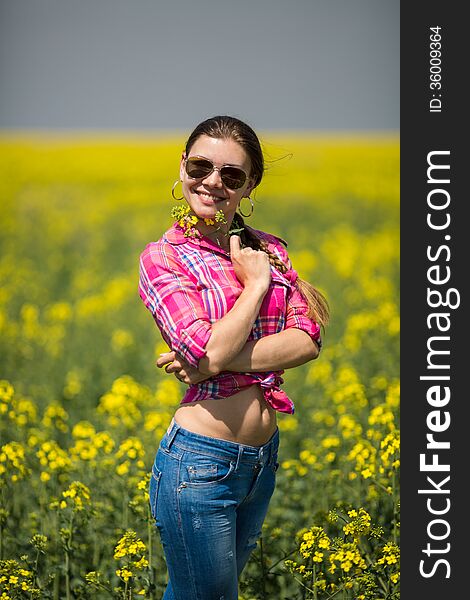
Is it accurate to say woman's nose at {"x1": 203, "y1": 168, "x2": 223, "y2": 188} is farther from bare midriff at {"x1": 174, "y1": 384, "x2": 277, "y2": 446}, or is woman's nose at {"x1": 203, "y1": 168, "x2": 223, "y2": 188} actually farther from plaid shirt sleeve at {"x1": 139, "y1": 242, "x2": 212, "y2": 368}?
bare midriff at {"x1": 174, "y1": 384, "x2": 277, "y2": 446}

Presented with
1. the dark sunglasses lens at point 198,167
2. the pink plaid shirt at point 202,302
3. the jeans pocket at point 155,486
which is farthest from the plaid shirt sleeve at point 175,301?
the jeans pocket at point 155,486

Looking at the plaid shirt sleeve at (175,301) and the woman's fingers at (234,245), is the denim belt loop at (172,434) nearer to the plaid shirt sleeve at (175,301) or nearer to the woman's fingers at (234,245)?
the plaid shirt sleeve at (175,301)

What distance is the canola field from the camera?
375 centimetres

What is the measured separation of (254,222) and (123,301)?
5645 mm

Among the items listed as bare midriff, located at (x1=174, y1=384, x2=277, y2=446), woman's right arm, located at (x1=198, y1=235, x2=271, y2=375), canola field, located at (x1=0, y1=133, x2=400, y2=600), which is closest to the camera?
woman's right arm, located at (x1=198, y1=235, x2=271, y2=375)

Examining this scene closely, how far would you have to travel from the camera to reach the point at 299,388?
709 centimetres

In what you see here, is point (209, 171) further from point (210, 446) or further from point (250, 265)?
point (210, 446)

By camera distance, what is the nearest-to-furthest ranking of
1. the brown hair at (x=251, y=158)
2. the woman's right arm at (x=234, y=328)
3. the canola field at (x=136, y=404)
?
the woman's right arm at (x=234, y=328) → the brown hair at (x=251, y=158) → the canola field at (x=136, y=404)

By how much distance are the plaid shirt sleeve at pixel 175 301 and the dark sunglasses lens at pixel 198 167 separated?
235mm

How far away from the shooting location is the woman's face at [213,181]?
9.22 feet

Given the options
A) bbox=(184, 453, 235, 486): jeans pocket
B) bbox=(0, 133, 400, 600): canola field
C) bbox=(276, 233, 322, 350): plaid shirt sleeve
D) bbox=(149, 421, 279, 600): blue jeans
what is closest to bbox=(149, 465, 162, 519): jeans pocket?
bbox=(149, 421, 279, 600): blue jeans

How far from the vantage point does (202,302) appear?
9.02ft

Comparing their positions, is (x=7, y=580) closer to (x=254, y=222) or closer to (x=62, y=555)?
(x=62, y=555)

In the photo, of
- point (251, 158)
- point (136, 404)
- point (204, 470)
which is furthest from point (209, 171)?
point (136, 404)
